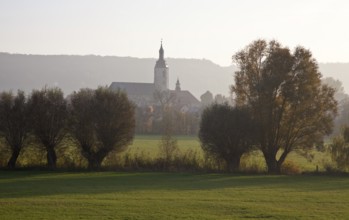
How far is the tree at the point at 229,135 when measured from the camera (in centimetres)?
4316

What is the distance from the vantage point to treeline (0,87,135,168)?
43.6 meters

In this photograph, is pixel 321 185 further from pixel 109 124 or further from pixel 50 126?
Answer: pixel 50 126

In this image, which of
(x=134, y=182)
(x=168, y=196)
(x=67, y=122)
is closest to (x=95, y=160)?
(x=67, y=122)

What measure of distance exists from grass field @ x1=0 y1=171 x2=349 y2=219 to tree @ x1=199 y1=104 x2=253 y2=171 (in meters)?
3.52

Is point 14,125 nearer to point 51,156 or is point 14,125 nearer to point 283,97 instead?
point 51,156

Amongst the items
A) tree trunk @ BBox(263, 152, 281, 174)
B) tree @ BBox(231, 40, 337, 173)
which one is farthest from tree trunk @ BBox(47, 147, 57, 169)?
tree trunk @ BBox(263, 152, 281, 174)

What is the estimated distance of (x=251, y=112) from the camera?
45.2 m

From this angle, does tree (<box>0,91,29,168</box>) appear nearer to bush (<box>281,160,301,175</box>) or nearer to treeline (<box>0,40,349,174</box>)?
treeline (<box>0,40,349,174</box>)

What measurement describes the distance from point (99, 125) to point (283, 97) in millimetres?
16178

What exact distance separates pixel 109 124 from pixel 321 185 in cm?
1876

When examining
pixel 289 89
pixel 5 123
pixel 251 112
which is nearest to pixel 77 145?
pixel 5 123

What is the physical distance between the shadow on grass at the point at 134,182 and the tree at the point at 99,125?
4.28m

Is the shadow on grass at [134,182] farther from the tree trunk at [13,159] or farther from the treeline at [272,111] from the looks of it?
the treeline at [272,111]

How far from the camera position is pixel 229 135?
43.2 metres
